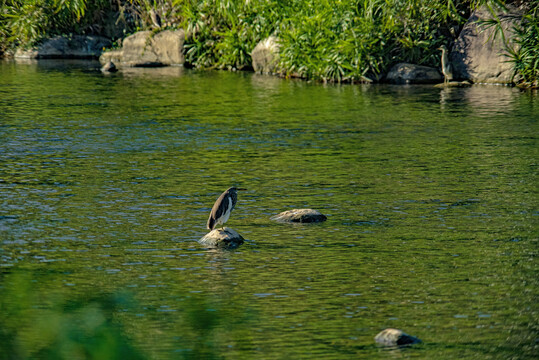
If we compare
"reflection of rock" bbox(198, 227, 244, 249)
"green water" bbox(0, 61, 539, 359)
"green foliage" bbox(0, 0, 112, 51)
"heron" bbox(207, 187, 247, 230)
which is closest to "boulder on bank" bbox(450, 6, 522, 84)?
"green water" bbox(0, 61, 539, 359)

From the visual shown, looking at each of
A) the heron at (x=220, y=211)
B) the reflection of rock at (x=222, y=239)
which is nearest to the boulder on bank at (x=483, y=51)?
the heron at (x=220, y=211)

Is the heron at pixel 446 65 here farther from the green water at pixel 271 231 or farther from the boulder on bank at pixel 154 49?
the boulder on bank at pixel 154 49

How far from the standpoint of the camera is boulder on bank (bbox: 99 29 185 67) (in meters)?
30.9

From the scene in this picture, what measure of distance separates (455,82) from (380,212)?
13.9m

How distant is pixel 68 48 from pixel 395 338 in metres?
31.2

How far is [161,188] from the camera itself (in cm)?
1129

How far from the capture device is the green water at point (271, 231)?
549cm

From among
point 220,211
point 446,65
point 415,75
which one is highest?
point 446,65

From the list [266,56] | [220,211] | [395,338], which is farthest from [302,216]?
[266,56]

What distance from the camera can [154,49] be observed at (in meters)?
31.2

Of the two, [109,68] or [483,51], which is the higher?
[483,51]

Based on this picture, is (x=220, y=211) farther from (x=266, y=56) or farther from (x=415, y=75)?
(x=266, y=56)

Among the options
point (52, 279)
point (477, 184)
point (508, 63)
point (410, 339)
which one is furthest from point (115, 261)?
point (508, 63)

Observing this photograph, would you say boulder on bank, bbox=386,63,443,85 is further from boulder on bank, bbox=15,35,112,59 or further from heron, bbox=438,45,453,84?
boulder on bank, bbox=15,35,112,59
